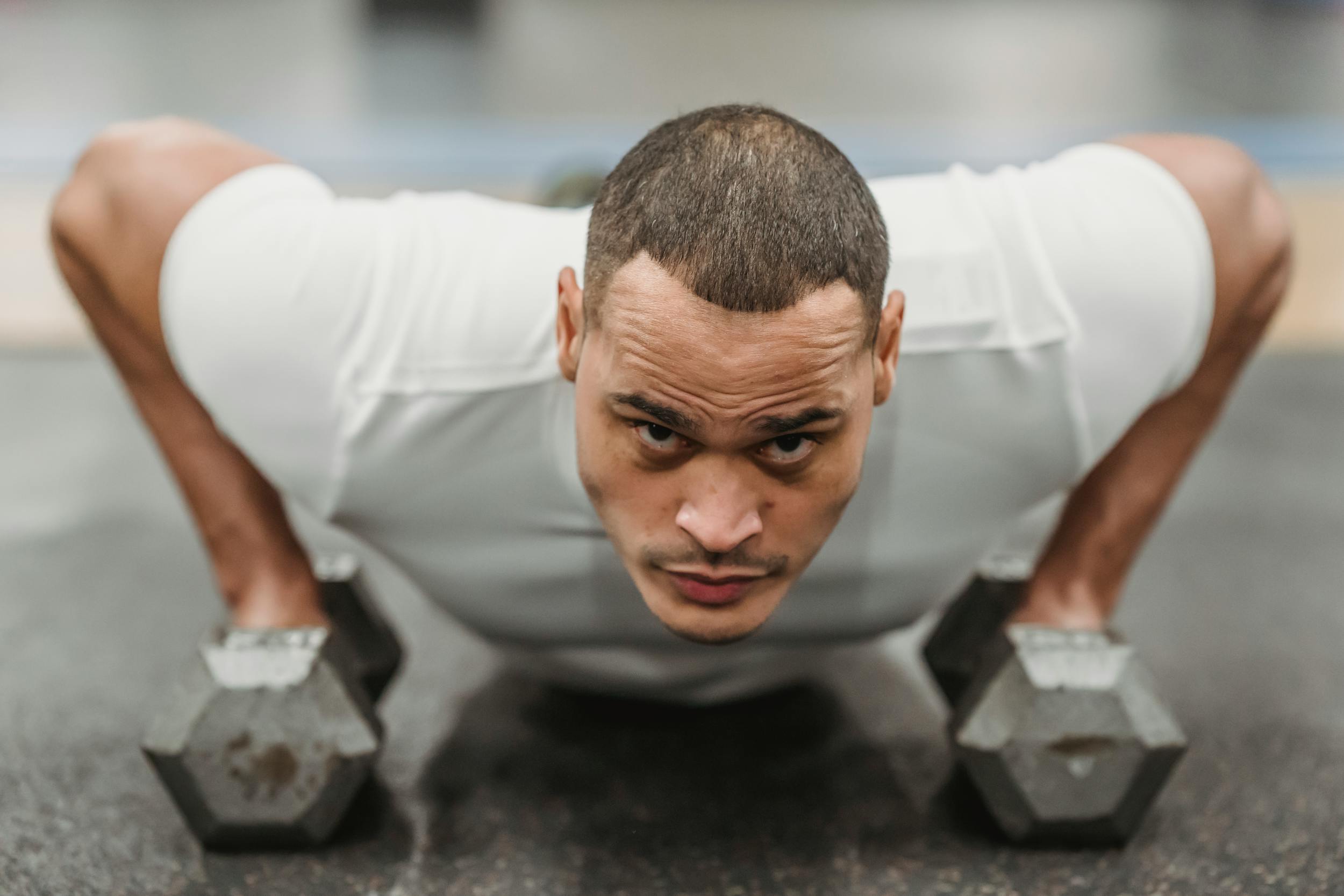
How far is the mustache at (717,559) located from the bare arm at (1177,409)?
0.32m

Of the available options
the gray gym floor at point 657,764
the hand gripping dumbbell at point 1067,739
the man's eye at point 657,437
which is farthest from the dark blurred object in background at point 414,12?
the man's eye at point 657,437

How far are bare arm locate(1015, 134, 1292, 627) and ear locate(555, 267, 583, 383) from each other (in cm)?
42

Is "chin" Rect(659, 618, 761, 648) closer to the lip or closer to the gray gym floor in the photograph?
the lip

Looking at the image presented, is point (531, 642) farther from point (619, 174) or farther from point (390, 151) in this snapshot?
point (390, 151)

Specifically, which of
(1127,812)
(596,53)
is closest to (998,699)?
(1127,812)

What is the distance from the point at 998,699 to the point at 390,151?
2438 mm

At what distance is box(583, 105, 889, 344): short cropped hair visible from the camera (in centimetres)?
72

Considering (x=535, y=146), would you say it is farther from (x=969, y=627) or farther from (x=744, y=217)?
(x=744, y=217)

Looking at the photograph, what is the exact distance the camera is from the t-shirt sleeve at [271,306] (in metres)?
0.89

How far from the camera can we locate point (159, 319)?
946 mm

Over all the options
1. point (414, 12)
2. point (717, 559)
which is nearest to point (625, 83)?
point (414, 12)

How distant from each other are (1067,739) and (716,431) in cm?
38

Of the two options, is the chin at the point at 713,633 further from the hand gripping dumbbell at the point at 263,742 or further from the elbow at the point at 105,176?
the elbow at the point at 105,176

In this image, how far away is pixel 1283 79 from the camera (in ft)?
13.6
